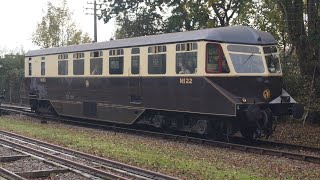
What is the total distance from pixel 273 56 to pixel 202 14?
1379 cm

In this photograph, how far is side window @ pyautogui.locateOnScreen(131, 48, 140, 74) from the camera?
17688 millimetres

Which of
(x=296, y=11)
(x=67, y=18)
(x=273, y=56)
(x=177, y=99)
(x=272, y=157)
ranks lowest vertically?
(x=272, y=157)

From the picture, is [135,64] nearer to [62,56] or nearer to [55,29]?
[62,56]

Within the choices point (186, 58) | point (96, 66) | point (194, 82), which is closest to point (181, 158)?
point (194, 82)

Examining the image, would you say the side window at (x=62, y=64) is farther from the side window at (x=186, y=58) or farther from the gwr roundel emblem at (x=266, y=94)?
the gwr roundel emblem at (x=266, y=94)

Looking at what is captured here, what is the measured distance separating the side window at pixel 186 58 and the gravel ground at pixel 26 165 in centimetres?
568

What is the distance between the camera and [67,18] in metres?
45.4

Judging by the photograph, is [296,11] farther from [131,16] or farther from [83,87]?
[131,16]

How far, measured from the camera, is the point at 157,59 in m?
16.7

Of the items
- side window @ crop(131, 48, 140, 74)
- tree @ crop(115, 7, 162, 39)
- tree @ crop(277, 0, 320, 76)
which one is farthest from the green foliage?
side window @ crop(131, 48, 140, 74)

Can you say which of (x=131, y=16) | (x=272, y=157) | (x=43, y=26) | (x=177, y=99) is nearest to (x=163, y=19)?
(x=131, y=16)

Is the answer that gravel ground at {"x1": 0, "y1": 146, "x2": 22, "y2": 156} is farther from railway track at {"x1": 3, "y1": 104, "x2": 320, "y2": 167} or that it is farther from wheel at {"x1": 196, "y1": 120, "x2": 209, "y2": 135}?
wheel at {"x1": 196, "y1": 120, "x2": 209, "y2": 135}

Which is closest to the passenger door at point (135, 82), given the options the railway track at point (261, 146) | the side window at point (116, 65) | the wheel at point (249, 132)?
the side window at point (116, 65)

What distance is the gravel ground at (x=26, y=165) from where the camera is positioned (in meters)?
10.9
